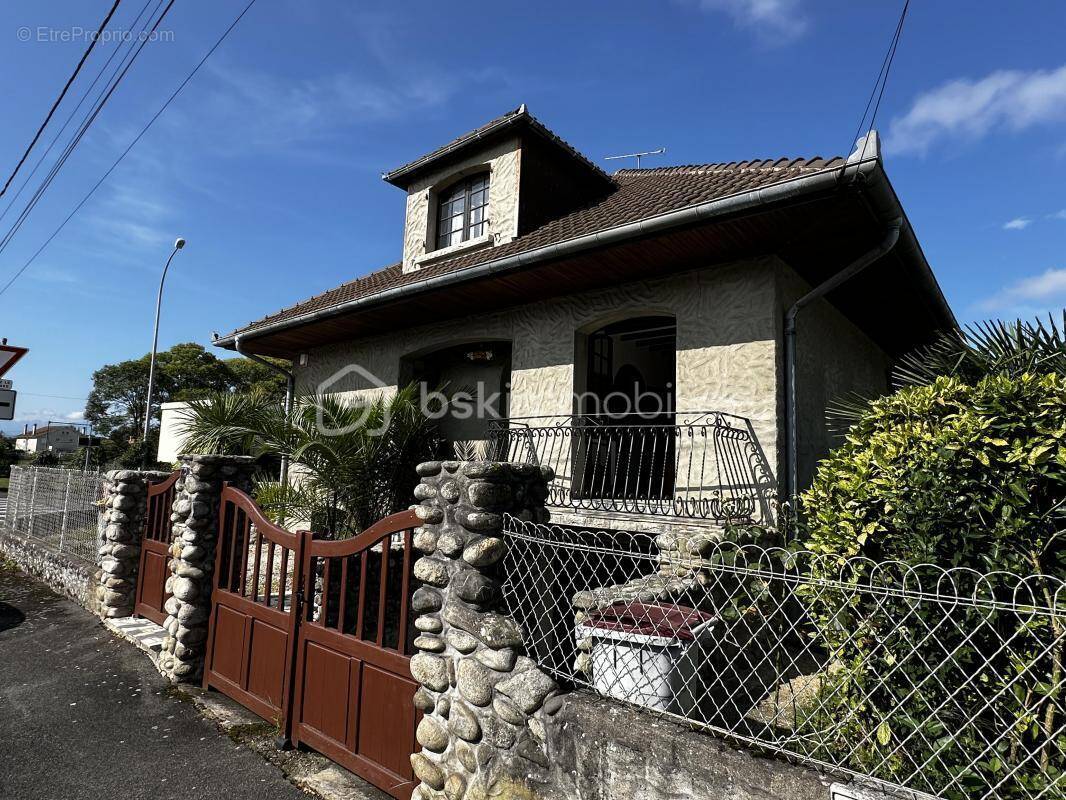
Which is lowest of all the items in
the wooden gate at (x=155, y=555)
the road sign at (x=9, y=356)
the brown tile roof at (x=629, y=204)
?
the wooden gate at (x=155, y=555)

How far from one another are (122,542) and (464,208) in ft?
21.1

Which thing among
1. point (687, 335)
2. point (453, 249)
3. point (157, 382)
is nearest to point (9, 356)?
point (453, 249)

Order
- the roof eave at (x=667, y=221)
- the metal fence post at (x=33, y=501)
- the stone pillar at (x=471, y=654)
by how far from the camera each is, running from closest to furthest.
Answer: the stone pillar at (x=471, y=654), the roof eave at (x=667, y=221), the metal fence post at (x=33, y=501)

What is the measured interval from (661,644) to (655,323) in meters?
6.57

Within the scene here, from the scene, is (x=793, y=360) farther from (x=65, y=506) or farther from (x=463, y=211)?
(x=65, y=506)

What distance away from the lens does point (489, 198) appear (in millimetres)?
8984

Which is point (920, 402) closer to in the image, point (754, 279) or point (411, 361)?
point (754, 279)

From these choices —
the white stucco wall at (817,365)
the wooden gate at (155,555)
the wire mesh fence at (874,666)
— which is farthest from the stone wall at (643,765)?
the wooden gate at (155,555)

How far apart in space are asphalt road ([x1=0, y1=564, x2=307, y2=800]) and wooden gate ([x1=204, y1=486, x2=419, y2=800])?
13.2 inches

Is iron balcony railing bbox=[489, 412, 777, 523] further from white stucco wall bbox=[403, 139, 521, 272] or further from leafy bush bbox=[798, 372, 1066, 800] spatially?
white stucco wall bbox=[403, 139, 521, 272]

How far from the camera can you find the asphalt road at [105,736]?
11.8ft

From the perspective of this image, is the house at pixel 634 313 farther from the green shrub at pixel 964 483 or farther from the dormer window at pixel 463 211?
the green shrub at pixel 964 483

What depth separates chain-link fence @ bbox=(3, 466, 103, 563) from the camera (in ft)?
27.6

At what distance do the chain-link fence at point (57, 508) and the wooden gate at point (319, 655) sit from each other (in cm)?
416
